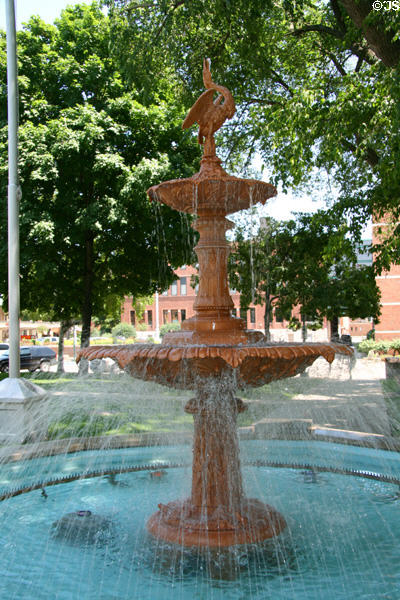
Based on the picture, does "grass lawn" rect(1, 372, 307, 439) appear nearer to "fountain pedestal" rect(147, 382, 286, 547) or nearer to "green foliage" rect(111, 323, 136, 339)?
"fountain pedestal" rect(147, 382, 286, 547)

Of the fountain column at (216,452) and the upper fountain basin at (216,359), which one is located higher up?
the upper fountain basin at (216,359)

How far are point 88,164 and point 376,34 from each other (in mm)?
10245

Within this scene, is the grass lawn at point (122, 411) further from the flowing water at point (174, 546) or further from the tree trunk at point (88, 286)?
the tree trunk at point (88, 286)

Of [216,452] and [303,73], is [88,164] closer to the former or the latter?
[303,73]

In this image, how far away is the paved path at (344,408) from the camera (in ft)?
30.9

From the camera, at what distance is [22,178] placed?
1611cm

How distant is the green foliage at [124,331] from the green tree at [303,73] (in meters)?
39.6

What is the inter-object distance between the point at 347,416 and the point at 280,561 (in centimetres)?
657

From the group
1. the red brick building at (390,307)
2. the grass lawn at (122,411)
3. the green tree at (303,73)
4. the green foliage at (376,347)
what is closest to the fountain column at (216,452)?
the grass lawn at (122,411)

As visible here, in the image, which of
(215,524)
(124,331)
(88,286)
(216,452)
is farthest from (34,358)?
(124,331)

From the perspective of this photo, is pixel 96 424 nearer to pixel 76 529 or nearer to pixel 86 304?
pixel 76 529

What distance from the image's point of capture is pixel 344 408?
37.1 feet

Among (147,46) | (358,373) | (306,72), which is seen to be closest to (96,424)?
(147,46)

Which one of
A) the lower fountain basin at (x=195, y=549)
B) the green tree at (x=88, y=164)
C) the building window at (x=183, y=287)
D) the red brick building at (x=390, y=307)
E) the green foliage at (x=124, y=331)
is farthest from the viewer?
the building window at (x=183, y=287)
